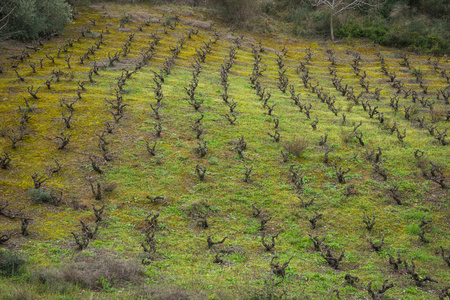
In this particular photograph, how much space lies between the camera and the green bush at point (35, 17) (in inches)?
1123

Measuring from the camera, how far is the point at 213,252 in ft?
35.0

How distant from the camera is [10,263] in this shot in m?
8.20

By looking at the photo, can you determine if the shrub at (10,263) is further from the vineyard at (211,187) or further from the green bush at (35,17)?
the green bush at (35,17)

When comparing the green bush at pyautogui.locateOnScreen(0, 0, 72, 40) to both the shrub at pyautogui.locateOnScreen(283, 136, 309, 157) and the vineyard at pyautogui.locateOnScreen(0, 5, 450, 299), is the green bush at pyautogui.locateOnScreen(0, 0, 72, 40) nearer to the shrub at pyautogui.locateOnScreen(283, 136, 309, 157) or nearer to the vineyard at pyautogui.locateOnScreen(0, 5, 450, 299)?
the vineyard at pyautogui.locateOnScreen(0, 5, 450, 299)

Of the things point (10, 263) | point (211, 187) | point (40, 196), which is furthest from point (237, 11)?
point (10, 263)

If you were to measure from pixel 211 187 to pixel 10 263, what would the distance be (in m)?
7.80

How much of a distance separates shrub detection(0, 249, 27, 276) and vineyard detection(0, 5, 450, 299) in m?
0.12

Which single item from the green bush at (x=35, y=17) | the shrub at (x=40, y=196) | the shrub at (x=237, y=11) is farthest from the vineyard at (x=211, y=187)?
the shrub at (x=237, y=11)

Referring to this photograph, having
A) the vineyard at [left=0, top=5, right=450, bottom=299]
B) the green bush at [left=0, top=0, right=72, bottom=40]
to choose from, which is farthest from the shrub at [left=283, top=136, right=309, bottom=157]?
the green bush at [left=0, top=0, right=72, bottom=40]

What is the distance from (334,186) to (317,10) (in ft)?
145

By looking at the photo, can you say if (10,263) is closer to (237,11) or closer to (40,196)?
(40,196)

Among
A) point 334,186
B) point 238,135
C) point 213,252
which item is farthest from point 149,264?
point 238,135

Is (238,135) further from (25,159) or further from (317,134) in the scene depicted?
(25,159)

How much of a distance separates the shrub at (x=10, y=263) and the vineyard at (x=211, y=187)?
12cm
